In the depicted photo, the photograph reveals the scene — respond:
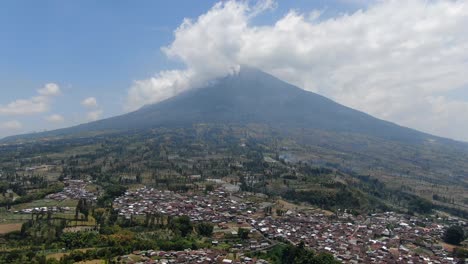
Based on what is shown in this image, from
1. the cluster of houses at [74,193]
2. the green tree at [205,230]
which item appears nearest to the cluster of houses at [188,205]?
the green tree at [205,230]

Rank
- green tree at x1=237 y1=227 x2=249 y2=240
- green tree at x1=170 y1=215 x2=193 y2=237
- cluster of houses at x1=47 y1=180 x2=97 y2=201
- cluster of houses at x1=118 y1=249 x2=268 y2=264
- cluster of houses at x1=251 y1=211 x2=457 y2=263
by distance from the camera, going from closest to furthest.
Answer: cluster of houses at x1=118 y1=249 x2=268 y2=264 → cluster of houses at x1=251 y1=211 x2=457 y2=263 → green tree at x1=237 y1=227 x2=249 y2=240 → green tree at x1=170 y1=215 x2=193 y2=237 → cluster of houses at x1=47 y1=180 x2=97 y2=201

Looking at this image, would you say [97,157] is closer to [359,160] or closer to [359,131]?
[359,160]

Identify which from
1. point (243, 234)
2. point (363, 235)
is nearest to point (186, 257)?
point (243, 234)

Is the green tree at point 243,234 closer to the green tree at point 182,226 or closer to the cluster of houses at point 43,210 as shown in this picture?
the green tree at point 182,226

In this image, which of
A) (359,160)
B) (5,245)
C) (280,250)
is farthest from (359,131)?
(5,245)

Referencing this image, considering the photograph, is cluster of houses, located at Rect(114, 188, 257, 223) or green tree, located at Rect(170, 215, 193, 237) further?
cluster of houses, located at Rect(114, 188, 257, 223)

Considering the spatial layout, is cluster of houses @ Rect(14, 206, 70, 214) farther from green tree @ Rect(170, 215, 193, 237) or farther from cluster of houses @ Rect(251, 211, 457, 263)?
cluster of houses @ Rect(251, 211, 457, 263)

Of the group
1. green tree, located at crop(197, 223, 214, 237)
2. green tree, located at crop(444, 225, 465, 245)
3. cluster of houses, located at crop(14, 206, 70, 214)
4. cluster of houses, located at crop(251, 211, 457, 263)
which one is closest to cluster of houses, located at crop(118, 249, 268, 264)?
green tree, located at crop(197, 223, 214, 237)
